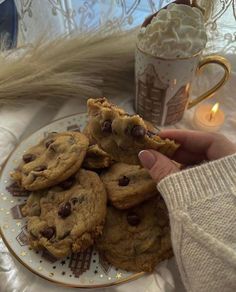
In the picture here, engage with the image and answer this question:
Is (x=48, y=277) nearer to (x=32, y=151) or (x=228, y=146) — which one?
(x=32, y=151)

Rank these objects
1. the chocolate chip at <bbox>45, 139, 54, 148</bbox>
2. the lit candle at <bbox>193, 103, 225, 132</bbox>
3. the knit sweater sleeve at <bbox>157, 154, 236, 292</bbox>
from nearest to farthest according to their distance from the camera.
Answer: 1. the knit sweater sleeve at <bbox>157, 154, 236, 292</bbox>
2. the chocolate chip at <bbox>45, 139, 54, 148</bbox>
3. the lit candle at <bbox>193, 103, 225, 132</bbox>

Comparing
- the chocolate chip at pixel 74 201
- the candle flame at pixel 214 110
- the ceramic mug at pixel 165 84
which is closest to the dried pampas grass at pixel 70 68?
the ceramic mug at pixel 165 84

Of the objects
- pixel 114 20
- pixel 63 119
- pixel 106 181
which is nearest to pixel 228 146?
pixel 106 181

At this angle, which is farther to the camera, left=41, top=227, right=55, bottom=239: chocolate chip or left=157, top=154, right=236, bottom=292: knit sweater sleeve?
left=41, top=227, right=55, bottom=239: chocolate chip

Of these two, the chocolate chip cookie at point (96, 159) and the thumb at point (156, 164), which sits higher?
the thumb at point (156, 164)

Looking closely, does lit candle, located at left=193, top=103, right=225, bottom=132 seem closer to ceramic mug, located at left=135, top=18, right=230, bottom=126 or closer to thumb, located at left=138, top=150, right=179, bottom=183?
ceramic mug, located at left=135, top=18, right=230, bottom=126

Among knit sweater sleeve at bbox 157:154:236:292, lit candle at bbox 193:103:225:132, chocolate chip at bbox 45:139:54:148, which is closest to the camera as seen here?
knit sweater sleeve at bbox 157:154:236:292

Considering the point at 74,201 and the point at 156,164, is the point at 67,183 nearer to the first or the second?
the point at 74,201

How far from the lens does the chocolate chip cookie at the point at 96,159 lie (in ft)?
2.10

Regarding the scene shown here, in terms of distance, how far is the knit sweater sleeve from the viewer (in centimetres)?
44

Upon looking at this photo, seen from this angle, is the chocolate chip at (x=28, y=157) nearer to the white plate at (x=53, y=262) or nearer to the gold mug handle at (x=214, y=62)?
the white plate at (x=53, y=262)

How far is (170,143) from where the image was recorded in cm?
58

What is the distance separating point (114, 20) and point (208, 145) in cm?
42

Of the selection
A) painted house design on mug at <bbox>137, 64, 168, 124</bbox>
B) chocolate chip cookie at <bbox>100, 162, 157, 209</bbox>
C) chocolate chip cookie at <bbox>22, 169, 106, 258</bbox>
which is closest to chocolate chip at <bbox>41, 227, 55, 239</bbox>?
chocolate chip cookie at <bbox>22, 169, 106, 258</bbox>
